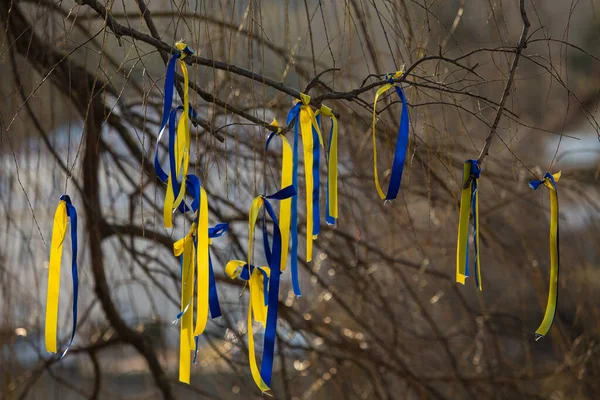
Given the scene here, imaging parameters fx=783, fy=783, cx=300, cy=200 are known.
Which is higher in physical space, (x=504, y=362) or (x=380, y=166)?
(x=380, y=166)

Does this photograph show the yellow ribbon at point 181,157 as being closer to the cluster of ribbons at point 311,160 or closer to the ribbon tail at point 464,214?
the cluster of ribbons at point 311,160

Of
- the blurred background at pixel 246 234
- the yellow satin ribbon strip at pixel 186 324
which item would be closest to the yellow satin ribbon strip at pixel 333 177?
the yellow satin ribbon strip at pixel 186 324

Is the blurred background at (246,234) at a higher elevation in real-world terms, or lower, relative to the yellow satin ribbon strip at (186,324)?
higher

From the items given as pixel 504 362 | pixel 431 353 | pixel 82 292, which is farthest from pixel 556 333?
pixel 82 292

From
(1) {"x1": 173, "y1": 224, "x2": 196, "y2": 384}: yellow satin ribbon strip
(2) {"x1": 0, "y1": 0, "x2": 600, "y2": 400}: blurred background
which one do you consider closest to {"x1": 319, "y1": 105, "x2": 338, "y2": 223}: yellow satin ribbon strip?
(1) {"x1": 173, "y1": 224, "x2": 196, "y2": 384}: yellow satin ribbon strip

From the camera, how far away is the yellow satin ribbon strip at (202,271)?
506 mm

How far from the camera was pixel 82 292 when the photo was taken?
3.73 feet

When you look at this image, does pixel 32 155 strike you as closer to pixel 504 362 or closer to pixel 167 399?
pixel 167 399

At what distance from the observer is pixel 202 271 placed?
51 cm

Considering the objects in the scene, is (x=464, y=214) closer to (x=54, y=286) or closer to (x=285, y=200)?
(x=285, y=200)

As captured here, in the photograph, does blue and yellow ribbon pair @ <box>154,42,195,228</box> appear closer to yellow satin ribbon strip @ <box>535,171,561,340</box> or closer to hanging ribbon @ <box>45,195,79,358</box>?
hanging ribbon @ <box>45,195,79,358</box>

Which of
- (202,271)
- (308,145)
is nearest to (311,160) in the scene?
(308,145)

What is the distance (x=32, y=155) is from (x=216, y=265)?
0.32m

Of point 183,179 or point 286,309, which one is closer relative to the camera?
point 183,179
